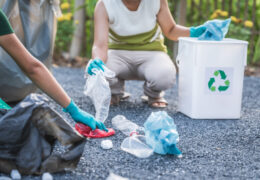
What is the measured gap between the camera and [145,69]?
2.53 m

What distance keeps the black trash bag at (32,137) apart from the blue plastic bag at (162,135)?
1.19ft

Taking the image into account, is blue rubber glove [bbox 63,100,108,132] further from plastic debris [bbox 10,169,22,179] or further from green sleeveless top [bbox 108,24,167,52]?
green sleeveless top [bbox 108,24,167,52]

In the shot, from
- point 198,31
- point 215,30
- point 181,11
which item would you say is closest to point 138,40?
point 198,31

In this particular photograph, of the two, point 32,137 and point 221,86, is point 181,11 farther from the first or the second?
point 32,137

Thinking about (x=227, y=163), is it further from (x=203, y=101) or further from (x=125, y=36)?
(x=125, y=36)

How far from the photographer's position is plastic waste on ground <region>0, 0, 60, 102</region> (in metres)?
2.23

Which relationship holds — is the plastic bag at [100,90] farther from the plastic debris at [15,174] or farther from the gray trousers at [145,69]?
the plastic debris at [15,174]

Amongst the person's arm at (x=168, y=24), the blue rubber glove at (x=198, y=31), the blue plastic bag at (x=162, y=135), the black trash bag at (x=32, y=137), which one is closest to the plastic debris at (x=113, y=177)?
the black trash bag at (x=32, y=137)

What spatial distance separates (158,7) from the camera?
253 centimetres

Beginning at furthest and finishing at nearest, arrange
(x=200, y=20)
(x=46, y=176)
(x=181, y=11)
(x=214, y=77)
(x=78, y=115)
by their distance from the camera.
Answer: (x=200, y=20) → (x=181, y=11) → (x=214, y=77) → (x=78, y=115) → (x=46, y=176)

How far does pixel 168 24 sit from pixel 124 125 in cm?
88

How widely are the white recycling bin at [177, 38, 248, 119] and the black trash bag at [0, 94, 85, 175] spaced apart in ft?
3.39

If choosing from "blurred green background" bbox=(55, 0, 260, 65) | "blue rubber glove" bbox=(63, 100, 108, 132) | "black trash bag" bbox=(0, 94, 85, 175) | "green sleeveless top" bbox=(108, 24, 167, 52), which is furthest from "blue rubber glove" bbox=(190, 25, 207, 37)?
"blurred green background" bbox=(55, 0, 260, 65)

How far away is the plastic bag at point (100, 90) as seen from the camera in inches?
79.4
